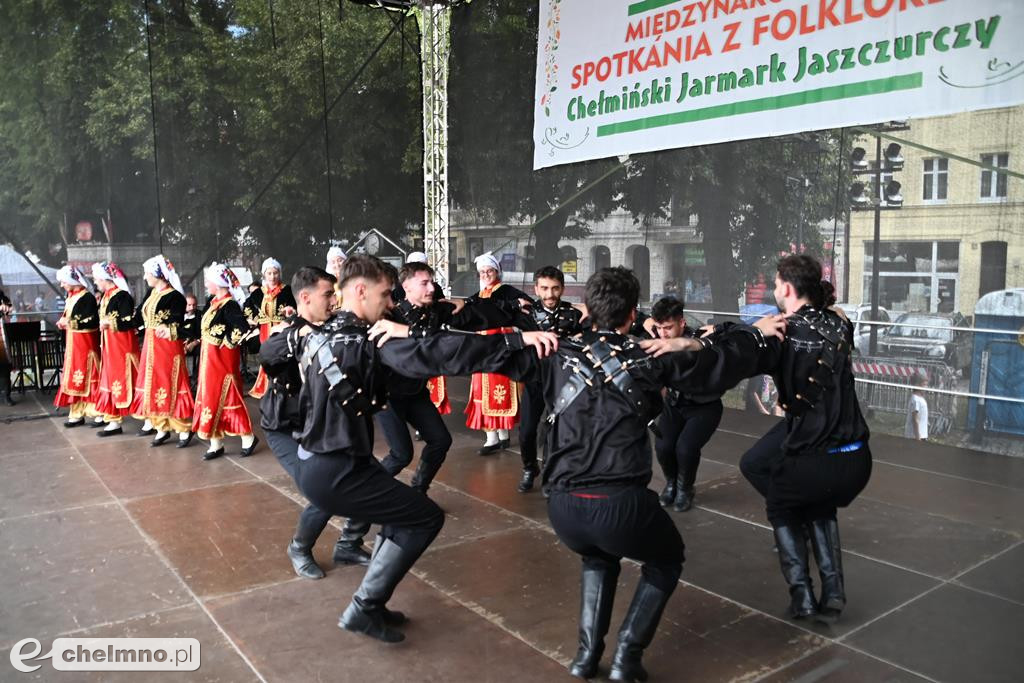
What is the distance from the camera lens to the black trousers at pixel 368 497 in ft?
10.1

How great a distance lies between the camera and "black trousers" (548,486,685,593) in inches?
102

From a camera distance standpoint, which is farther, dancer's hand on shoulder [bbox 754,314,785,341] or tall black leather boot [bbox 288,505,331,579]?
tall black leather boot [bbox 288,505,331,579]

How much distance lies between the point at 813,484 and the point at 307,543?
255 cm

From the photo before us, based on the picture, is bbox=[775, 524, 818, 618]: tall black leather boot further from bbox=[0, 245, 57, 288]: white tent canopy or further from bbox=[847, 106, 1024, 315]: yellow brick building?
bbox=[0, 245, 57, 288]: white tent canopy

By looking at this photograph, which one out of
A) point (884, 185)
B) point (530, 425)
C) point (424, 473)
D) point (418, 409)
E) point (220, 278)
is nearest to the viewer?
point (418, 409)

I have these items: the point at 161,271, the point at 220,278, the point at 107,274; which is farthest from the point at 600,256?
the point at 107,274

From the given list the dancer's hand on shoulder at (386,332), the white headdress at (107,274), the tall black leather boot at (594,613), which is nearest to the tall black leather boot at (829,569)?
the tall black leather boot at (594,613)

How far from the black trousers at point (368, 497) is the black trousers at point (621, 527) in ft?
2.17

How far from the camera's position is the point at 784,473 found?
333cm

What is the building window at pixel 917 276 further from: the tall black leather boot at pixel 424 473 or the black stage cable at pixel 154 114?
the black stage cable at pixel 154 114

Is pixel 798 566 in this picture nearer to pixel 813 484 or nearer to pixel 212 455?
pixel 813 484

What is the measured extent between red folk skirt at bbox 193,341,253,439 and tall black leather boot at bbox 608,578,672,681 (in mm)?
4684

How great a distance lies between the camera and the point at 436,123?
9.52 m

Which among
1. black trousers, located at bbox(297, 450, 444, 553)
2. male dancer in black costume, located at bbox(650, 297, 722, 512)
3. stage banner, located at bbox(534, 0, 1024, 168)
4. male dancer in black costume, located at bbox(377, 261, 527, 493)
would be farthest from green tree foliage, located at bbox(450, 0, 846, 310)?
black trousers, located at bbox(297, 450, 444, 553)
